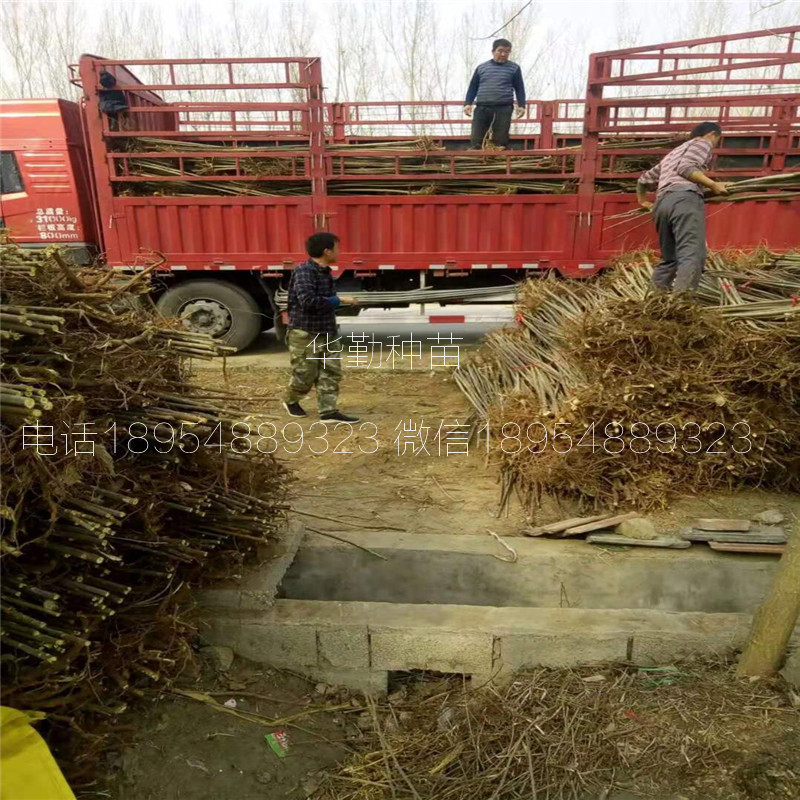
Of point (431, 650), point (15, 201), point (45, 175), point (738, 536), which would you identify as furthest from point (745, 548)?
point (15, 201)

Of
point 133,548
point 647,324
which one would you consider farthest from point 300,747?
point 647,324

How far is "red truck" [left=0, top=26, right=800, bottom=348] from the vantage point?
272 inches

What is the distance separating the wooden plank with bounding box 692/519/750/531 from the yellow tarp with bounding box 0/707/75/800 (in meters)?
3.34

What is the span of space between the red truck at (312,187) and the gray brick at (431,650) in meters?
5.49

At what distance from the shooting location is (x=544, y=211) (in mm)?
7359

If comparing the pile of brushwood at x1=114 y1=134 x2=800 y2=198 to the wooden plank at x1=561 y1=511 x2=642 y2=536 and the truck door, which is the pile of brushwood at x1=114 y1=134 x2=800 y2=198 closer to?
the truck door

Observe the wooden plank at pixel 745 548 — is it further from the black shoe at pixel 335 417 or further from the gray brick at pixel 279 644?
the black shoe at pixel 335 417

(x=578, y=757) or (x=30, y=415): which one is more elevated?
(x=30, y=415)

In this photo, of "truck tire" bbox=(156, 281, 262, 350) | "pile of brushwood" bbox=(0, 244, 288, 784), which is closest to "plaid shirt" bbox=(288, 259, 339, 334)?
"pile of brushwood" bbox=(0, 244, 288, 784)

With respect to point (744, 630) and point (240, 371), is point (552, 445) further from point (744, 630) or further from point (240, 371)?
point (240, 371)

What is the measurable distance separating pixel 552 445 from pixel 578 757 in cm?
200

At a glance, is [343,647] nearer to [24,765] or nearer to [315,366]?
[24,765]

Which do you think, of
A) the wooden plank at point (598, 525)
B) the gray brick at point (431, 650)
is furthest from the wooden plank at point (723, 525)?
the gray brick at point (431, 650)

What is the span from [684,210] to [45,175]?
297 inches
